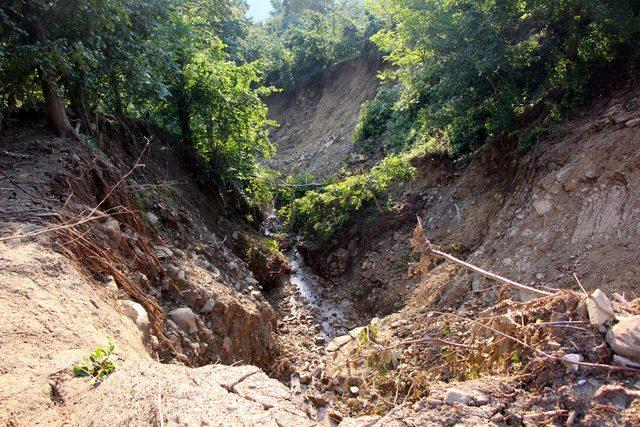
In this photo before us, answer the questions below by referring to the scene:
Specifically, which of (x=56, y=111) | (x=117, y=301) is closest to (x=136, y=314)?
(x=117, y=301)

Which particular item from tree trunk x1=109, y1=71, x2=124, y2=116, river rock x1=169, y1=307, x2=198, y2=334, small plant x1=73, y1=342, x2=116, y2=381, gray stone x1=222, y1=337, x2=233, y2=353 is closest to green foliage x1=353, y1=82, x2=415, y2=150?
tree trunk x1=109, y1=71, x2=124, y2=116

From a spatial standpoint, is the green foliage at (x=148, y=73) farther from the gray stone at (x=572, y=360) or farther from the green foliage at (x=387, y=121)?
the gray stone at (x=572, y=360)

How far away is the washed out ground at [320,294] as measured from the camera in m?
2.48

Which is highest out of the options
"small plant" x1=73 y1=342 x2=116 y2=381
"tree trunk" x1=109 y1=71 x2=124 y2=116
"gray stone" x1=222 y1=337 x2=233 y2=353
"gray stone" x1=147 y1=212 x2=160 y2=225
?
"tree trunk" x1=109 y1=71 x2=124 y2=116

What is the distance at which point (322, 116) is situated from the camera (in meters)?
18.8

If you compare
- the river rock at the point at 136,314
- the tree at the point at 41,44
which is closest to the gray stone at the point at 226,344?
the river rock at the point at 136,314

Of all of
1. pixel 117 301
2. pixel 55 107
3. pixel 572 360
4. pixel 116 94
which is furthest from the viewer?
pixel 116 94

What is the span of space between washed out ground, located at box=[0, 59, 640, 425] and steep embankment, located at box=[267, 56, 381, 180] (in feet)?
19.3

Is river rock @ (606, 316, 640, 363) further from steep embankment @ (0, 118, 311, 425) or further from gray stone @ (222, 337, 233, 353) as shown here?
gray stone @ (222, 337, 233, 353)

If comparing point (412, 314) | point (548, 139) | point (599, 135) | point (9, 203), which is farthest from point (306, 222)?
point (9, 203)

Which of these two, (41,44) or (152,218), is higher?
(41,44)

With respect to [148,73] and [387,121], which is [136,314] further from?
[387,121]

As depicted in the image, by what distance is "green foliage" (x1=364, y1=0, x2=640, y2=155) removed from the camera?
19.4 ft

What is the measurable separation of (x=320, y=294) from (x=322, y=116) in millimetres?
11855
